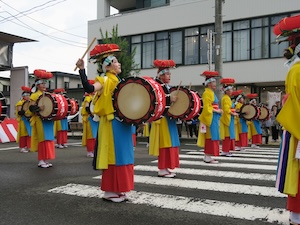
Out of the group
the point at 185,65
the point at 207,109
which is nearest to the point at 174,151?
the point at 207,109

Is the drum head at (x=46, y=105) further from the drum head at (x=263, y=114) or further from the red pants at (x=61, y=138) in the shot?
the drum head at (x=263, y=114)

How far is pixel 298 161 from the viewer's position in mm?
3523

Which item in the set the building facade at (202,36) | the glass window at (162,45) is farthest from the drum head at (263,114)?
the glass window at (162,45)

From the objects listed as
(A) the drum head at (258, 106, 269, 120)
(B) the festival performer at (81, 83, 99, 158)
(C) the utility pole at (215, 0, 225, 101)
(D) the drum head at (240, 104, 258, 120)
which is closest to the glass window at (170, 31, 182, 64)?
(C) the utility pole at (215, 0, 225, 101)

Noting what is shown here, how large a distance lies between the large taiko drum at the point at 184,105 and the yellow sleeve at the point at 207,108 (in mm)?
963

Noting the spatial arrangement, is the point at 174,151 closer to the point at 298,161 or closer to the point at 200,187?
the point at 200,187

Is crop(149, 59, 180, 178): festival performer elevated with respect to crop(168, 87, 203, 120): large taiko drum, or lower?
lower

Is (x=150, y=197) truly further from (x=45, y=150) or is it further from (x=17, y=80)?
(x=17, y=80)

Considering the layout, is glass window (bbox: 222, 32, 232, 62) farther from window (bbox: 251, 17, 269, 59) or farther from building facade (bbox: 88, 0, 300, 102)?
window (bbox: 251, 17, 269, 59)

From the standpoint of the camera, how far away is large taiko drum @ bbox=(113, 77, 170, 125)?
181 inches

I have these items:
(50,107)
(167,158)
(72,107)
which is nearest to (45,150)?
(50,107)

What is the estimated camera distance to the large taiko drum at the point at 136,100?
460 cm

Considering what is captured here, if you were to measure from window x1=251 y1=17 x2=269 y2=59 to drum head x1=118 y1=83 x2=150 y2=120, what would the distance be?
53.6ft

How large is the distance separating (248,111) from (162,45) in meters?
12.4
